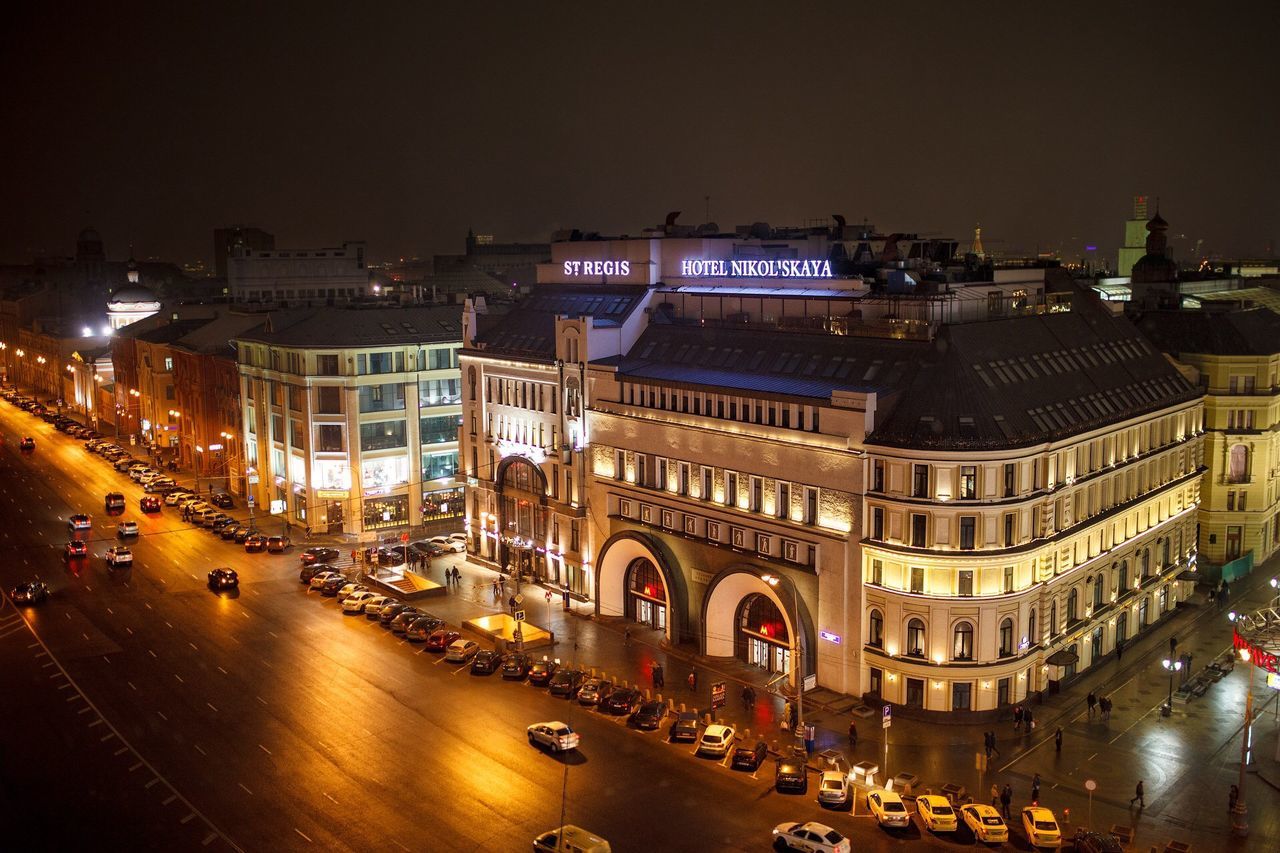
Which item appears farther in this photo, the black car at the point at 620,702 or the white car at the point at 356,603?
the white car at the point at 356,603

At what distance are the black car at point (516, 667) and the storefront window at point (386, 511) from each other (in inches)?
1877

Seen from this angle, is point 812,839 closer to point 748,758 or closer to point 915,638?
point 748,758

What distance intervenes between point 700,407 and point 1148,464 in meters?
35.6

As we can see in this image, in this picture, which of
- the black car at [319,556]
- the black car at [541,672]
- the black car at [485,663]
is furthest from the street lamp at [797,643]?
the black car at [319,556]

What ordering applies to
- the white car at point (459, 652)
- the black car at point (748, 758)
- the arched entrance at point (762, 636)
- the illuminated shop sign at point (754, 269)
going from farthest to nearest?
the illuminated shop sign at point (754, 269) → the white car at point (459, 652) → the arched entrance at point (762, 636) → the black car at point (748, 758)

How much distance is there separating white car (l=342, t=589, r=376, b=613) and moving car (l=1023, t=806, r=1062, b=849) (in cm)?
5673

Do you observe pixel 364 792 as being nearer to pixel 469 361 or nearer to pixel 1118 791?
pixel 1118 791

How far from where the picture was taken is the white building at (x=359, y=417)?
403ft

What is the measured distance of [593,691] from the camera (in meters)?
74.9

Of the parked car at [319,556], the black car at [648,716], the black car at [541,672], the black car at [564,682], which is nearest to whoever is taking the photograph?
the black car at [648,716]

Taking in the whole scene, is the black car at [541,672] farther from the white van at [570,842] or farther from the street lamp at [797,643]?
the white van at [570,842]

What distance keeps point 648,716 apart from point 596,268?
5116 centimetres

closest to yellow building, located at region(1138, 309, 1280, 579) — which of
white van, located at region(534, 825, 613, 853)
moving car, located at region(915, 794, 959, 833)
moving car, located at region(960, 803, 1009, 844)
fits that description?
moving car, located at region(960, 803, 1009, 844)

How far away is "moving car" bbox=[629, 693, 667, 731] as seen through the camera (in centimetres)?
7000
